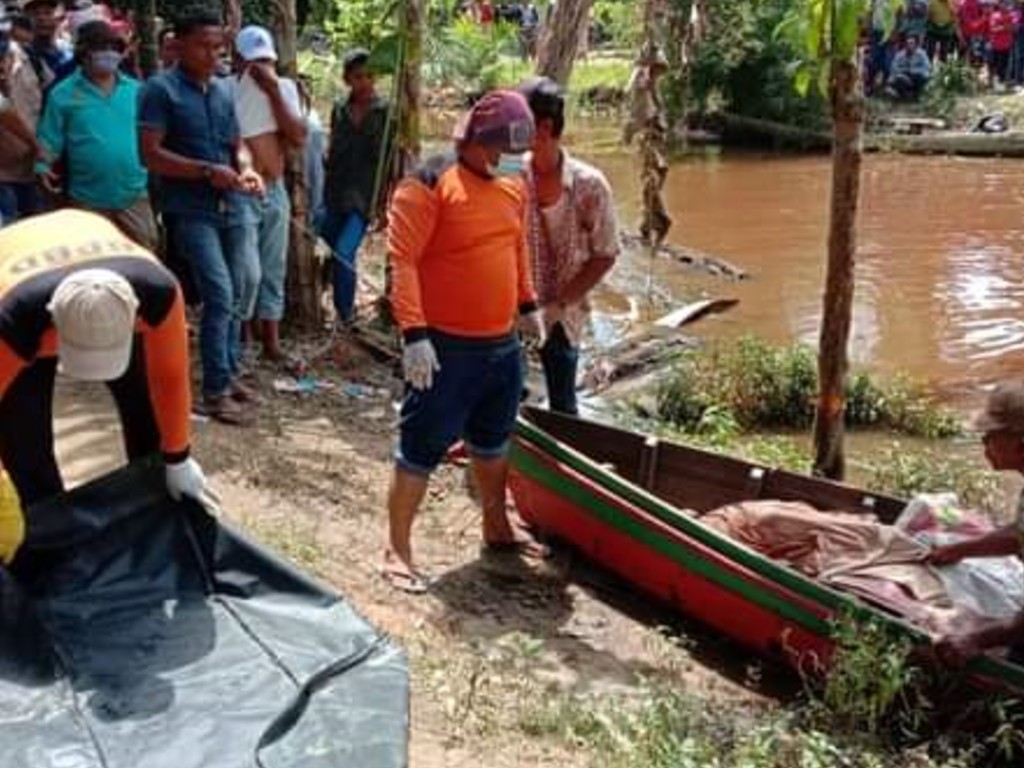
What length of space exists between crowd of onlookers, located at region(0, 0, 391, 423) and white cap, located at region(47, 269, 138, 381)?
297cm

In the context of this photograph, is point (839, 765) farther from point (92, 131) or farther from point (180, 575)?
point (92, 131)

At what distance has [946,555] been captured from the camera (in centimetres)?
511

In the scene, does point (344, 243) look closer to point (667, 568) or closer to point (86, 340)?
point (667, 568)

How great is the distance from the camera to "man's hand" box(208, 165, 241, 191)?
6.65 meters

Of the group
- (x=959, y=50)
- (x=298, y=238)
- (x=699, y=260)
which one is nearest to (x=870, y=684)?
(x=298, y=238)

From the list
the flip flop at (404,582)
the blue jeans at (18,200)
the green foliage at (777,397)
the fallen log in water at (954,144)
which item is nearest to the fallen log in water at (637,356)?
the green foliage at (777,397)

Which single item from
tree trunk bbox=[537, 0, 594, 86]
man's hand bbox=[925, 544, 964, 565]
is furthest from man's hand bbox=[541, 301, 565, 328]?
tree trunk bbox=[537, 0, 594, 86]

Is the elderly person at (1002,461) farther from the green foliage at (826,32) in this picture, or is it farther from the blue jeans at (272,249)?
the blue jeans at (272,249)

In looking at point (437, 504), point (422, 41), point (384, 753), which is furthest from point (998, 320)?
point (384, 753)

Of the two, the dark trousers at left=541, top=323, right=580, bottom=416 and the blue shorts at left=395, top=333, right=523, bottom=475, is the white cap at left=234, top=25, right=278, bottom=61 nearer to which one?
the dark trousers at left=541, top=323, right=580, bottom=416

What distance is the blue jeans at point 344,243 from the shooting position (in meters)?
8.86

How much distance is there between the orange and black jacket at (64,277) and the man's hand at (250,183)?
2621mm

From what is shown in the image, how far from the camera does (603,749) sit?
4.38 meters

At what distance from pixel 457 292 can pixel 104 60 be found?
250 centimetres
